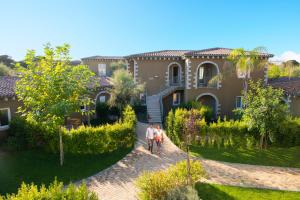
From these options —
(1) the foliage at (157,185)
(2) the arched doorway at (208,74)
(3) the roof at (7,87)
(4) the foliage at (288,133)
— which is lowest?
(1) the foliage at (157,185)

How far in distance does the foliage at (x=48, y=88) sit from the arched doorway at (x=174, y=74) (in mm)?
17067

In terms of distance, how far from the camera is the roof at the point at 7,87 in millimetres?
15253

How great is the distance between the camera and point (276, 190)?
10.3m

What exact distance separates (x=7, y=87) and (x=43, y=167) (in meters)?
8.19

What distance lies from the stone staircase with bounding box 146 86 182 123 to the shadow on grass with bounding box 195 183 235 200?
13371 millimetres

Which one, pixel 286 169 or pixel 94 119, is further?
pixel 94 119

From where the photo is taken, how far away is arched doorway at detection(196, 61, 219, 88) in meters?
24.3

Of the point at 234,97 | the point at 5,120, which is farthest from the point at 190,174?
the point at 234,97

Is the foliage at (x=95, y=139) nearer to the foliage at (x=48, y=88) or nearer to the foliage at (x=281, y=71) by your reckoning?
the foliage at (x=48, y=88)

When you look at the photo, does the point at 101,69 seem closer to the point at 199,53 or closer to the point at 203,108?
the point at 199,53

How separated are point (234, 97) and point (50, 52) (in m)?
20.6

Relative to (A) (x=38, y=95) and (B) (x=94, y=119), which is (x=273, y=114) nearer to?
(A) (x=38, y=95)

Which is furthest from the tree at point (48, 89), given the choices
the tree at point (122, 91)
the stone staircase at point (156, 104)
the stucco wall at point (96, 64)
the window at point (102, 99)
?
the stucco wall at point (96, 64)

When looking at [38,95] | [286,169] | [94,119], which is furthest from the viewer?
[94,119]
